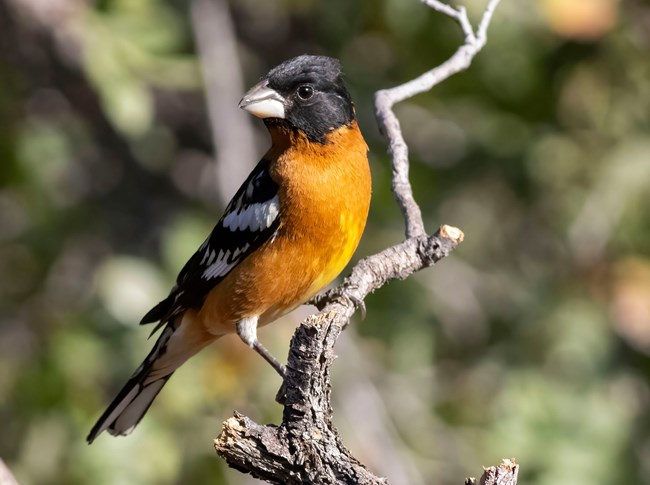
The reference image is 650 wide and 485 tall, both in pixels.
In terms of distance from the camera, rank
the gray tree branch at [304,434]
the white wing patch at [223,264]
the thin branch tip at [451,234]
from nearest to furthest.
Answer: the gray tree branch at [304,434]
the thin branch tip at [451,234]
the white wing patch at [223,264]

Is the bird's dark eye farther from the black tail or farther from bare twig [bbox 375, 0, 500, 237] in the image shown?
the black tail

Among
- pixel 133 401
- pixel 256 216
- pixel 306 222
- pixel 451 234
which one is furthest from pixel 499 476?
pixel 133 401

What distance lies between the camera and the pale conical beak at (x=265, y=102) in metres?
4.08

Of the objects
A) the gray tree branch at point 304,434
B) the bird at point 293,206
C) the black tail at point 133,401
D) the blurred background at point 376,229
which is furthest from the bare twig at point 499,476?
the blurred background at point 376,229

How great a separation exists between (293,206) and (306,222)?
3.3 inches

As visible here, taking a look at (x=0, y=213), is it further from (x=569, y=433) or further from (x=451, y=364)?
(x=569, y=433)

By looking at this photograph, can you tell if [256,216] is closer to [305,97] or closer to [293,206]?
[293,206]

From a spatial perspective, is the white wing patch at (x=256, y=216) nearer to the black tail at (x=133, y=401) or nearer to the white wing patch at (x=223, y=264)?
the white wing patch at (x=223, y=264)

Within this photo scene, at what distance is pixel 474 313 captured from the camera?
23.4 feet

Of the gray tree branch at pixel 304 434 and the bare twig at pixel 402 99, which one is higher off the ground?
the bare twig at pixel 402 99

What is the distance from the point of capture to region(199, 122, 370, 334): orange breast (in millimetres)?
4105

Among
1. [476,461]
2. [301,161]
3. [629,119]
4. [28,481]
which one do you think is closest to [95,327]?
[28,481]

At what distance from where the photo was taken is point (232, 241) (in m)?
4.39

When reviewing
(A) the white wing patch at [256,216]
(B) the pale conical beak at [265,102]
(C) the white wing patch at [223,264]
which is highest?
(B) the pale conical beak at [265,102]
